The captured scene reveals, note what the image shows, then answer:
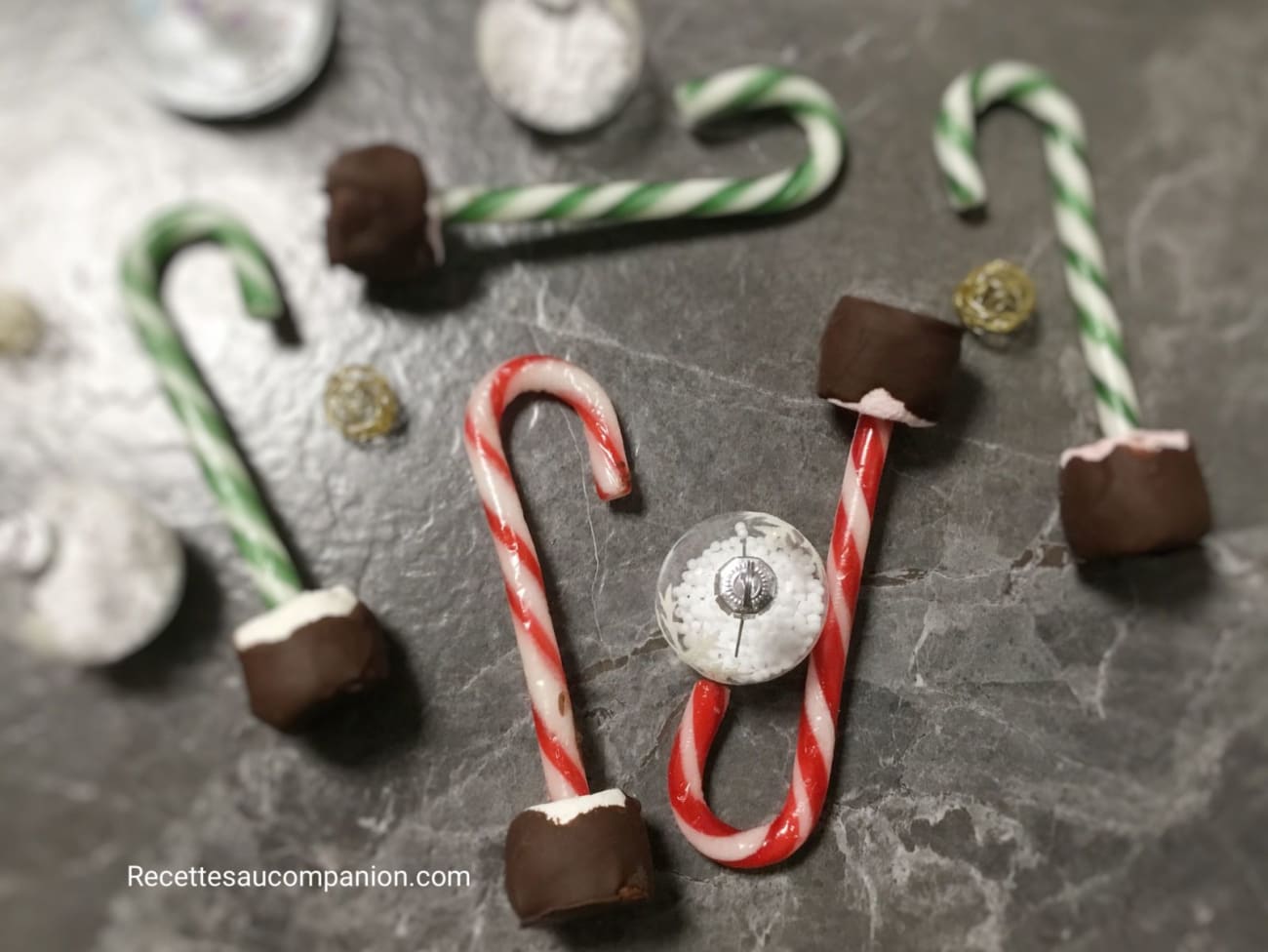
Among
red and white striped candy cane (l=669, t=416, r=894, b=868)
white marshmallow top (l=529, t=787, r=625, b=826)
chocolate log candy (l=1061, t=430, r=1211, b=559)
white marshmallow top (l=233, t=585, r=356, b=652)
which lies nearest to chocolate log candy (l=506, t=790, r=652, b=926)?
white marshmallow top (l=529, t=787, r=625, b=826)

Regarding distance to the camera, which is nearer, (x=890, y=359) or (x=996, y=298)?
(x=890, y=359)

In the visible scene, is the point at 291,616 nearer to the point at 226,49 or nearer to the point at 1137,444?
the point at 226,49

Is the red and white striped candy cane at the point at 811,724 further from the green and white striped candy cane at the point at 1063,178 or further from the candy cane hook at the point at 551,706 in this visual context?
the green and white striped candy cane at the point at 1063,178

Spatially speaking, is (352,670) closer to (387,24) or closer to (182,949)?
(182,949)

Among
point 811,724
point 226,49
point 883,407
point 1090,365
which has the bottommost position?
point 811,724

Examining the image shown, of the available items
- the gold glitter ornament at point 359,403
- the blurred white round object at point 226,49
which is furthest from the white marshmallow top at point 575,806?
the blurred white round object at point 226,49

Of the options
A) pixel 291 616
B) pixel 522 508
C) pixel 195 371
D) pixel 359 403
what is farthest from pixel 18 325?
pixel 522 508
